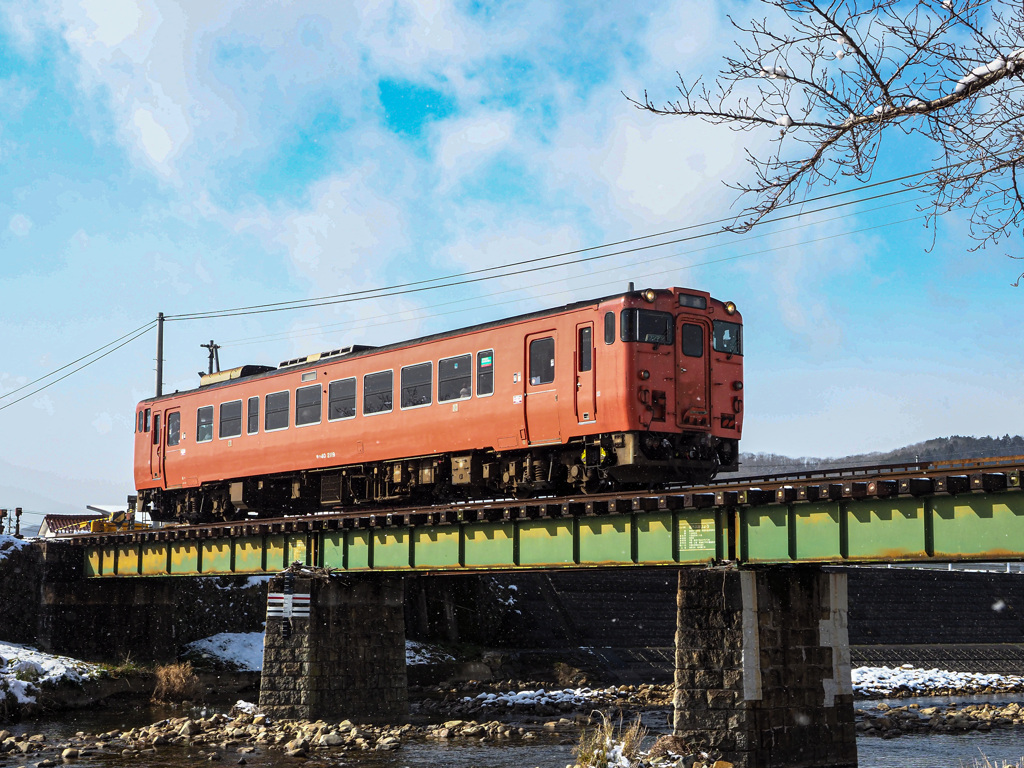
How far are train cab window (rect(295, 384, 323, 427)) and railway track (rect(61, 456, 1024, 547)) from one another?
2.57 meters

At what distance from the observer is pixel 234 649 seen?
37.3m

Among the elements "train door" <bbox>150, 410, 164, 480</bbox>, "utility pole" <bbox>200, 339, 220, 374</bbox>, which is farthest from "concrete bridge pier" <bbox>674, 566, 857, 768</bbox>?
"utility pole" <bbox>200, 339, 220, 374</bbox>

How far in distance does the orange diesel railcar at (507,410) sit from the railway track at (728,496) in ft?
3.05

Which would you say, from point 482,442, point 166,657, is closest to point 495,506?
point 482,442

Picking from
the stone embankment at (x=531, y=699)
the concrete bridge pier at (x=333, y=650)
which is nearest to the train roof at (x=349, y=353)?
the concrete bridge pier at (x=333, y=650)

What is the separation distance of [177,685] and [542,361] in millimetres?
17428

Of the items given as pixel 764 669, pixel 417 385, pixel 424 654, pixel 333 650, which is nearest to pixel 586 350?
pixel 417 385

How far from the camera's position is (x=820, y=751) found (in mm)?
18531

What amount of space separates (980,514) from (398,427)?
1404 centimetres

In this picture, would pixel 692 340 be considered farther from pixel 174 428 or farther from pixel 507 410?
pixel 174 428

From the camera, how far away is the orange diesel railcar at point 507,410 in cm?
2152

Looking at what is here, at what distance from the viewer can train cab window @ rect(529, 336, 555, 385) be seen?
22.6 meters

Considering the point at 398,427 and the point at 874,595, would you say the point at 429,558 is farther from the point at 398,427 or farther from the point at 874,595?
the point at 874,595

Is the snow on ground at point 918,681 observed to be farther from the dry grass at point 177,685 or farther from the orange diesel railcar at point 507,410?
the dry grass at point 177,685
